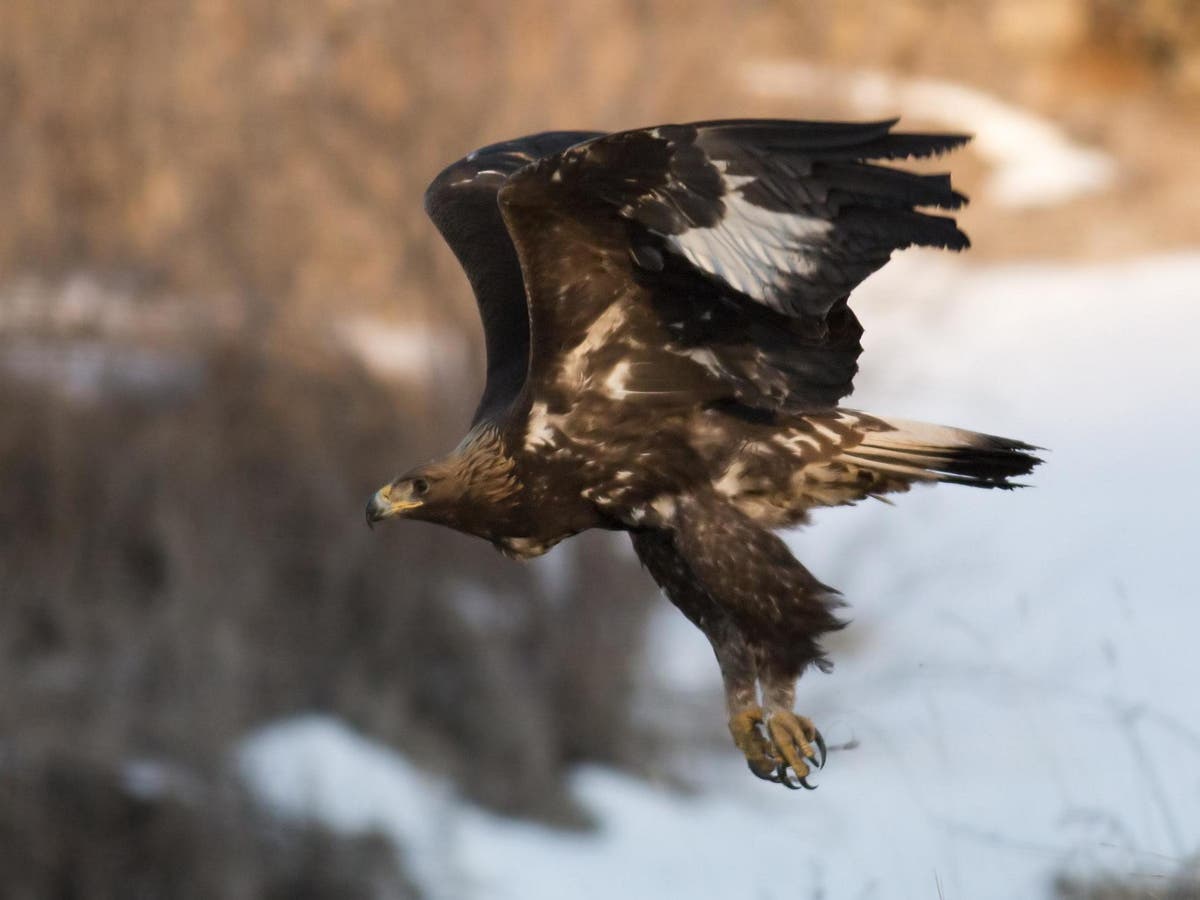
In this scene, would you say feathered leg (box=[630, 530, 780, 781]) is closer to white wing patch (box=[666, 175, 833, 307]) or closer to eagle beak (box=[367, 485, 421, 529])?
eagle beak (box=[367, 485, 421, 529])

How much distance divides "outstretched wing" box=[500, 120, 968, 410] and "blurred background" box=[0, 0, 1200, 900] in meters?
7.64

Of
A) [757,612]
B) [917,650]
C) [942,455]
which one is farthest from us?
[917,650]

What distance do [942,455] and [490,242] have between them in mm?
1395

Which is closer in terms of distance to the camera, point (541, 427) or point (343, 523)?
point (541, 427)

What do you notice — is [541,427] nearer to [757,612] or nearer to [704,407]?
[704,407]

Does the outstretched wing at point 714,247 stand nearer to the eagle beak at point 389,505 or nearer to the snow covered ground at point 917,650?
the eagle beak at point 389,505

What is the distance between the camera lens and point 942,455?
4.44 m

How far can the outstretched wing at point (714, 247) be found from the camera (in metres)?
3.85

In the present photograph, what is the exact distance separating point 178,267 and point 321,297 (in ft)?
4.10

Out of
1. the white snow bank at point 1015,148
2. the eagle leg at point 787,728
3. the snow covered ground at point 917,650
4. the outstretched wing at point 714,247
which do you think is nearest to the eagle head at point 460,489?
the outstretched wing at point 714,247

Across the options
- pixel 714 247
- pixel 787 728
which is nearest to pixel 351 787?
pixel 787 728

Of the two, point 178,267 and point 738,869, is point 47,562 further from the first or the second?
point 738,869

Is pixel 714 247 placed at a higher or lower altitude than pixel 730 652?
higher

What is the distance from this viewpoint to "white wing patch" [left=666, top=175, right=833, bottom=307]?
3914mm
